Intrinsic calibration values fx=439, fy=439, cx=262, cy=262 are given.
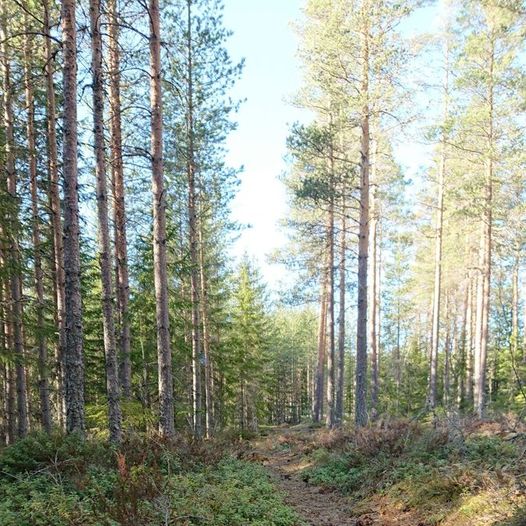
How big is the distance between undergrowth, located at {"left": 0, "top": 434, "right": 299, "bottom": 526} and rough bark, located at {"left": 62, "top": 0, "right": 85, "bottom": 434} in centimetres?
66

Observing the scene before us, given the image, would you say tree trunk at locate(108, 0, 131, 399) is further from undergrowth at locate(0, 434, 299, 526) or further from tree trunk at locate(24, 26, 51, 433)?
undergrowth at locate(0, 434, 299, 526)

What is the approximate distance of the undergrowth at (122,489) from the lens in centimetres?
440

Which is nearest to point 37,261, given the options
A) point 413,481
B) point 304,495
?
point 304,495

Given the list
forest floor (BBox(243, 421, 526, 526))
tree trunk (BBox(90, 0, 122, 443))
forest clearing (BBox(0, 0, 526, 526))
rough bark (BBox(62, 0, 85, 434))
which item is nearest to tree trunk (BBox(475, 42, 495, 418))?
forest clearing (BBox(0, 0, 526, 526))

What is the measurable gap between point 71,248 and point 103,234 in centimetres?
148

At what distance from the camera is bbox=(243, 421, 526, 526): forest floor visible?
17.6ft

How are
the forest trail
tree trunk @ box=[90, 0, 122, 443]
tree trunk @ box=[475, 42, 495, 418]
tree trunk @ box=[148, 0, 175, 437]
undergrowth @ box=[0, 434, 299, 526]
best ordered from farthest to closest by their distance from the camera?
tree trunk @ box=[475, 42, 495, 418]
tree trunk @ box=[148, 0, 175, 437]
tree trunk @ box=[90, 0, 122, 443]
the forest trail
undergrowth @ box=[0, 434, 299, 526]

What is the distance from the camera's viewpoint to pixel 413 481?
689 centimetres

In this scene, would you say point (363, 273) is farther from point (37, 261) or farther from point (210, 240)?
point (210, 240)

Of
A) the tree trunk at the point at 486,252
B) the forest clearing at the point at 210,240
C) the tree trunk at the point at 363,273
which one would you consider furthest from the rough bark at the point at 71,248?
the tree trunk at the point at 486,252

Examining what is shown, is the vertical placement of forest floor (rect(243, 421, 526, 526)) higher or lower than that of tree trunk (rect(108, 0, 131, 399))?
lower

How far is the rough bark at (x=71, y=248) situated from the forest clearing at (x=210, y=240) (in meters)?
0.03

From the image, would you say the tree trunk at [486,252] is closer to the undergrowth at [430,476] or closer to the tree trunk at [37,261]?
the undergrowth at [430,476]

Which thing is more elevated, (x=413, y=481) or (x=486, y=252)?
(x=486, y=252)
